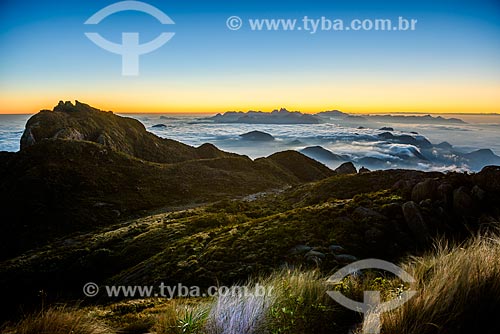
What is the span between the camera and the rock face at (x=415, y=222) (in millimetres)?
12102

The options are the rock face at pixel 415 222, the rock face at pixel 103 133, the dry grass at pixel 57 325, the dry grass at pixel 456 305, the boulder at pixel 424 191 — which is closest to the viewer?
the dry grass at pixel 456 305

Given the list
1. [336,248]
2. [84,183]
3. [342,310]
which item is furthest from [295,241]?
[84,183]

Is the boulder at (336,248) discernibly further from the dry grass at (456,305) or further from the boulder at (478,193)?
the dry grass at (456,305)

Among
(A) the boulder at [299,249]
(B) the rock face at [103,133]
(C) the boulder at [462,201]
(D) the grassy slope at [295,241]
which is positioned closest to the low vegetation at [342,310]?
(D) the grassy slope at [295,241]

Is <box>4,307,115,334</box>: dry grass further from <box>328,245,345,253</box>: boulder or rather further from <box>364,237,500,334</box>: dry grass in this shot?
<box>328,245,345,253</box>: boulder

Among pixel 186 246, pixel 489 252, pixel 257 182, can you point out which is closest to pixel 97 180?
pixel 257 182

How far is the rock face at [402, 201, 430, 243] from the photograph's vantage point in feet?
39.7

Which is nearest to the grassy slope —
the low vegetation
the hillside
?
the low vegetation

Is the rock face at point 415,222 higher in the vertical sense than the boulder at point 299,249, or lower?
higher

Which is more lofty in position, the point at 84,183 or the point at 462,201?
the point at 462,201

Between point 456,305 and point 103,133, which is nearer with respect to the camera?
point 456,305

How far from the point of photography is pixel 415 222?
12.5 meters

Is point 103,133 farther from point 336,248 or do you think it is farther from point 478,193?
point 478,193

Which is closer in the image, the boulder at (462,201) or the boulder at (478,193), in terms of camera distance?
the boulder at (462,201)
